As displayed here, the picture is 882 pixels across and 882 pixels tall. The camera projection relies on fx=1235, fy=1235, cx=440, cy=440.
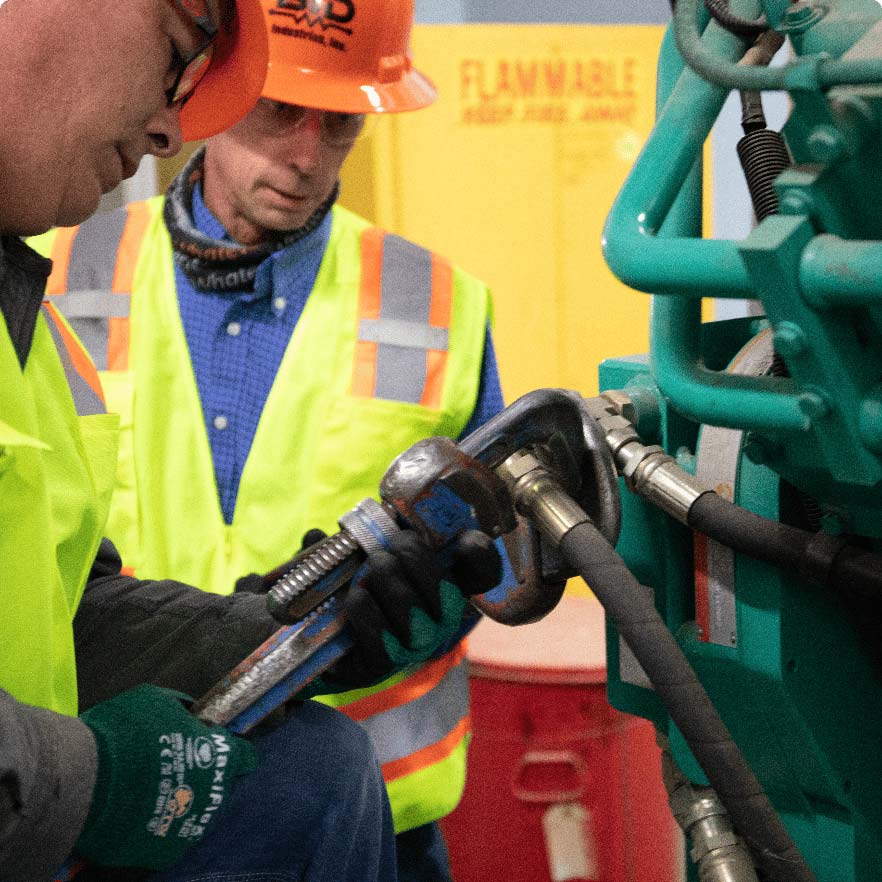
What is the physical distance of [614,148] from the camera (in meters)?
3.18

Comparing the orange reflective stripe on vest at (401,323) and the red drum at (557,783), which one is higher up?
the orange reflective stripe on vest at (401,323)

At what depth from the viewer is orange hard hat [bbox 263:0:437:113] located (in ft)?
6.57

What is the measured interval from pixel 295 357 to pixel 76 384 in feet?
1.86

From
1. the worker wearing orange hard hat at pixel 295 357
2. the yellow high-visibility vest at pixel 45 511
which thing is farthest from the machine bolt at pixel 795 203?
the worker wearing orange hard hat at pixel 295 357

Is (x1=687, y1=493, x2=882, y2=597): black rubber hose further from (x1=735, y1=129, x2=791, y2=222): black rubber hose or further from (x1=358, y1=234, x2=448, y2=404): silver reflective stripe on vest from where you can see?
(x1=358, y1=234, x2=448, y2=404): silver reflective stripe on vest

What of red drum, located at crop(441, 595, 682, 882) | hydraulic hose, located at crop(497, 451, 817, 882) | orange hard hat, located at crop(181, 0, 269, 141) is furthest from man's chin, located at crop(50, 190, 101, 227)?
red drum, located at crop(441, 595, 682, 882)

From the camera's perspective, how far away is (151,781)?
1105 millimetres

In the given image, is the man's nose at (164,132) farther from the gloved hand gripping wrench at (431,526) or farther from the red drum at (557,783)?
the red drum at (557,783)

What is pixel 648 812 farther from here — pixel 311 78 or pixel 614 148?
pixel 614 148

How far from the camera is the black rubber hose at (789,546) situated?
1098 mm

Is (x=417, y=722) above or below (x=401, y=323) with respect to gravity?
below

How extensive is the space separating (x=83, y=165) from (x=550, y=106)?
82.0 inches

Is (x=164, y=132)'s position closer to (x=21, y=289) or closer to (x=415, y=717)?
(x=21, y=289)

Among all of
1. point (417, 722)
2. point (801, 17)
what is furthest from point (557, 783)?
point (801, 17)
